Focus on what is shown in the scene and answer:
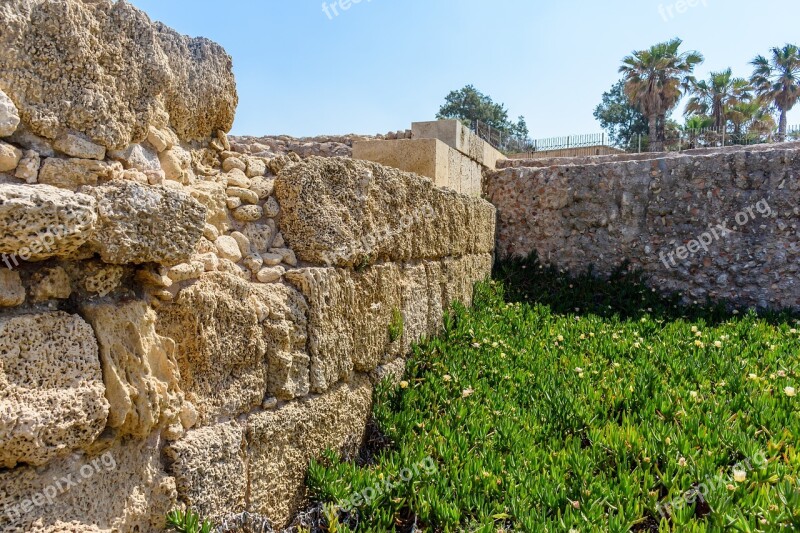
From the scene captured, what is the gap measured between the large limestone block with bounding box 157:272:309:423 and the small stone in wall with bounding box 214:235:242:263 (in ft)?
0.46

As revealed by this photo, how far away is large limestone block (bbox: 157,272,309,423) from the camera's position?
2059mm

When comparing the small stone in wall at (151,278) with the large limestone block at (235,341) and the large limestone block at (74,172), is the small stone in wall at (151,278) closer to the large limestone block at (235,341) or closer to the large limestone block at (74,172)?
the large limestone block at (235,341)

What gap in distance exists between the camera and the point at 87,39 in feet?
5.84

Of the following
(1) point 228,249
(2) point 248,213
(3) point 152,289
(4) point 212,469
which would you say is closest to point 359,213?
(2) point 248,213

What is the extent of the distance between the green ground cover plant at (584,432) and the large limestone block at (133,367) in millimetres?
843

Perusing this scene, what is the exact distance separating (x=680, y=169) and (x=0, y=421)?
5.99m

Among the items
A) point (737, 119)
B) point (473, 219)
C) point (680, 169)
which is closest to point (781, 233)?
point (680, 169)

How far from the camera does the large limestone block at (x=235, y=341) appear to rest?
2.06 meters

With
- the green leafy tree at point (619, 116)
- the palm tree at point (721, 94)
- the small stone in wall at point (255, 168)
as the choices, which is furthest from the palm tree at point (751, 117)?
the small stone in wall at point (255, 168)

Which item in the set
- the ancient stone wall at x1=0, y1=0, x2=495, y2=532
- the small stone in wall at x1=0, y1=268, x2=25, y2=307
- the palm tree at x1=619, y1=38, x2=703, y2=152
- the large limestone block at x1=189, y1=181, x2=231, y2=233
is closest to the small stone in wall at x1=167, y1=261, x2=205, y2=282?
the ancient stone wall at x1=0, y1=0, x2=495, y2=532

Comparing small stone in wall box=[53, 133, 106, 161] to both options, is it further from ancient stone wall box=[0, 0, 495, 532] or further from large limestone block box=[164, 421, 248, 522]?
large limestone block box=[164, 421, 248, 522]

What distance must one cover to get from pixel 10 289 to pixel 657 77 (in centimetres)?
2407

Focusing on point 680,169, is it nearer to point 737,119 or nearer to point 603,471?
point 603,471

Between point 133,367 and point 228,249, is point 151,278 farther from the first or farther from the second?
point 228,249
